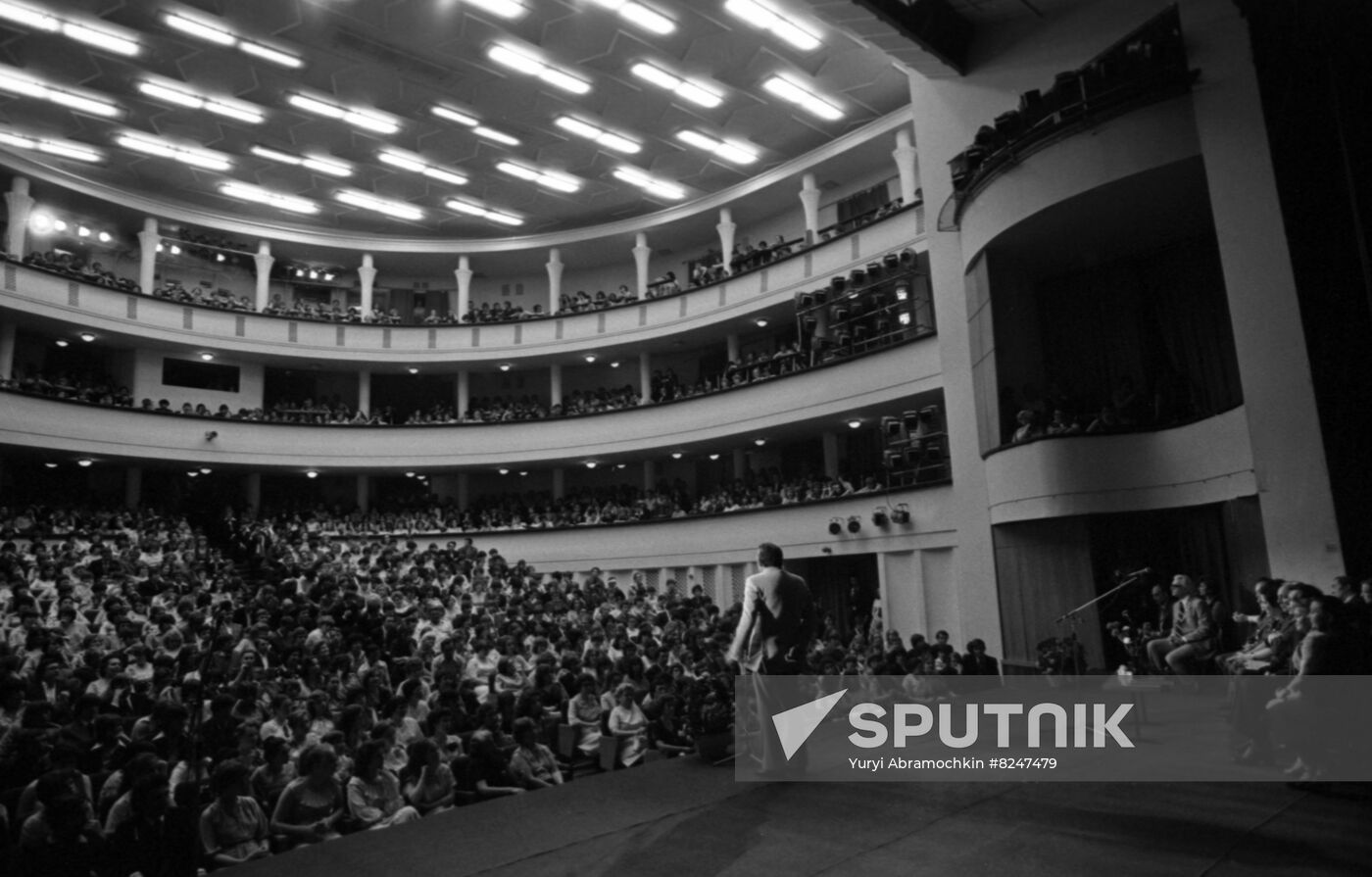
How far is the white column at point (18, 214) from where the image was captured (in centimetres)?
2006

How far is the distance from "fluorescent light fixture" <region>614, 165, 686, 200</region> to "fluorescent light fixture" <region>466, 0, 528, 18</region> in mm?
6596

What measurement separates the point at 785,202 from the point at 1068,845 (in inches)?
871

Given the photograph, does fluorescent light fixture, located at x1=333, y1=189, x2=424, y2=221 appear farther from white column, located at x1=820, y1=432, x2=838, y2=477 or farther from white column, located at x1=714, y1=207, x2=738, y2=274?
white column, located at x1=820, y1=432, x2=838, y2=477

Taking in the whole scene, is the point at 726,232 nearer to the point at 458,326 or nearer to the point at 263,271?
the point at 458,326

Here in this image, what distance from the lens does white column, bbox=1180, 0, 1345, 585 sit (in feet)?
26.8

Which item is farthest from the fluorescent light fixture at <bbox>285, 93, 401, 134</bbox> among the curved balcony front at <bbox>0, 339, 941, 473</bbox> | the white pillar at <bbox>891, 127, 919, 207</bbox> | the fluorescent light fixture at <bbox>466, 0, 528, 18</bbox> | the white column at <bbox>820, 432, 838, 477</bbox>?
the white column at <bbox>820, 432, 838, 477</bbox>

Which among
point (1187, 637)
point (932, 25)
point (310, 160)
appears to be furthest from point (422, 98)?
point (1187, 637)

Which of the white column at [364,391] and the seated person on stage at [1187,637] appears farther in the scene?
the white column at [364,391]

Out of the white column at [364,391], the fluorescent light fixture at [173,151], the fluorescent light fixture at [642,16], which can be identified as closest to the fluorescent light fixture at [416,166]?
the fluorescent light fixture at [173,151]

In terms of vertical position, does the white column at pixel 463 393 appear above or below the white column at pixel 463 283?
below

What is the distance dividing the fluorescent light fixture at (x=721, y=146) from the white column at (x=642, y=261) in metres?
4.37

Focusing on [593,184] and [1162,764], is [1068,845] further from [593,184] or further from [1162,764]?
[593,184]

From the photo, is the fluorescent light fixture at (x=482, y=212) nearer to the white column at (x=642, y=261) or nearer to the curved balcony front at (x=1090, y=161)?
the white column at (x=642, y=261)

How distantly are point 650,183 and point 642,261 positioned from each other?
2.61 metres
